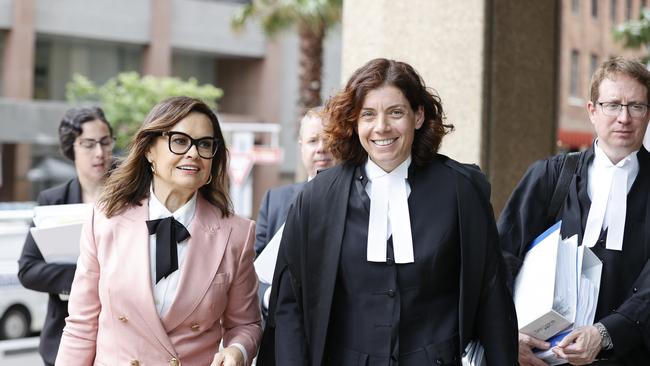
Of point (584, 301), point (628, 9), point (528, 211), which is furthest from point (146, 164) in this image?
point (628, 9)

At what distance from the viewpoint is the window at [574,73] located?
143 ft

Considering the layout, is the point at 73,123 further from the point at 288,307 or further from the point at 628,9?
the point at 628,9

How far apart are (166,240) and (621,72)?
199 centimetres

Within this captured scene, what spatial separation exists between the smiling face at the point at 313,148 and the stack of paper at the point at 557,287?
143 centimetres

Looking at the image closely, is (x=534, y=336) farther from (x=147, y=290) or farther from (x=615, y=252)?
(x=147, y=290)

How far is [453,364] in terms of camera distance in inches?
124

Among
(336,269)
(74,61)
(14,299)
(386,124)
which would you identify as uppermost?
(74,61)

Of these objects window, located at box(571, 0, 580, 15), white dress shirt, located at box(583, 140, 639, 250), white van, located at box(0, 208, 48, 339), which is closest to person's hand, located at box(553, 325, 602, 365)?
white dress shirt, located at box(583, 140, 639, 250)

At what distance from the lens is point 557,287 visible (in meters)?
3.58

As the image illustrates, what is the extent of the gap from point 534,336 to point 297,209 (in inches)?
43.6

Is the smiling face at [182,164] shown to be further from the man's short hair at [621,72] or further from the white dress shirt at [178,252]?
the man's short hair at [621,72]

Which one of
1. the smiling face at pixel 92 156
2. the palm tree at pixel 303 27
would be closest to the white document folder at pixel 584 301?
the smiling face at pixel 92 156

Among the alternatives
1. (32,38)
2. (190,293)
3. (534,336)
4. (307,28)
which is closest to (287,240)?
(190,293)

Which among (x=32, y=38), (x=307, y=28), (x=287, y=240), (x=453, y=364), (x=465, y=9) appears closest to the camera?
(x=453, y=364)
